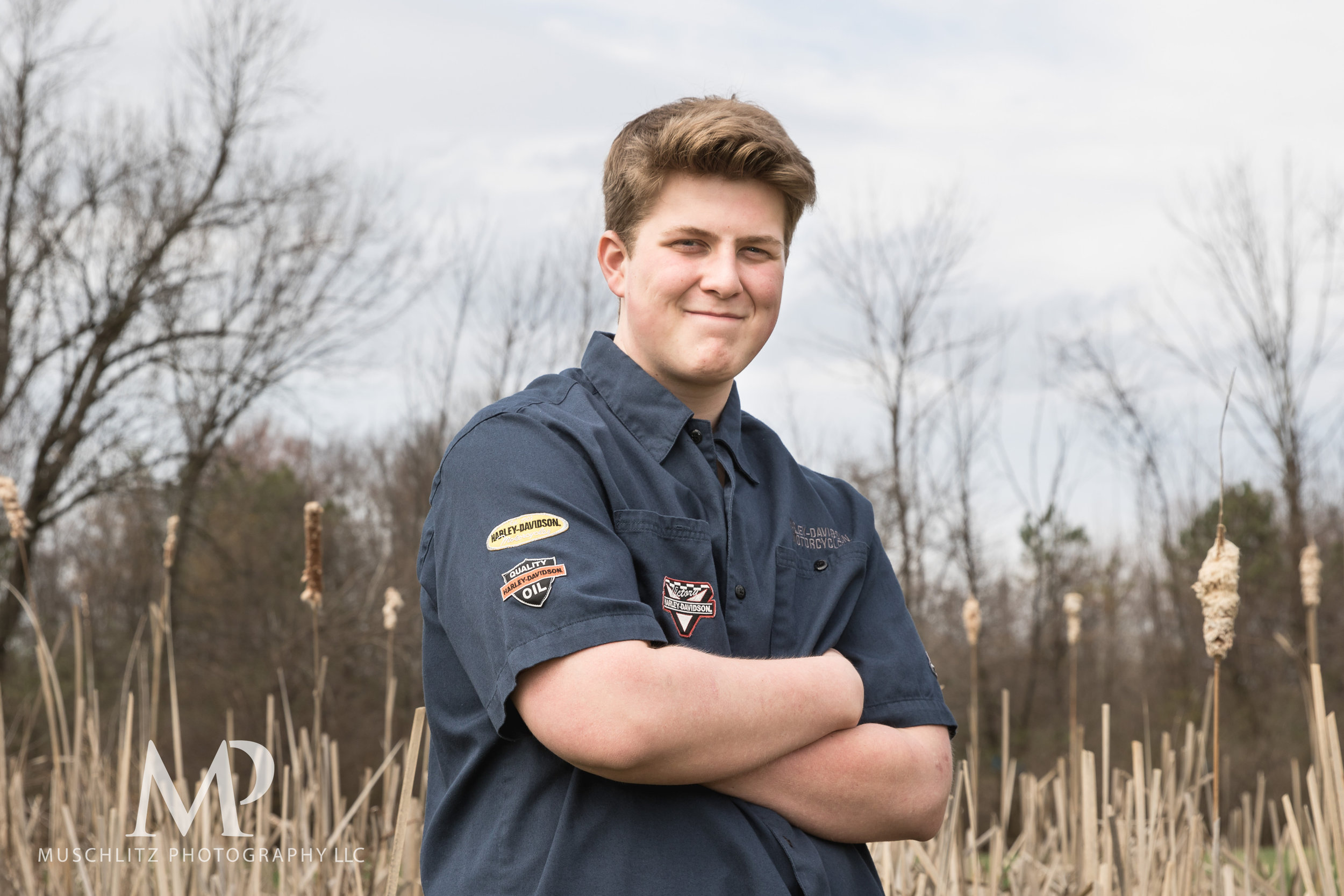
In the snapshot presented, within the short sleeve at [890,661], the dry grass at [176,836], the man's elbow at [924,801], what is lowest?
the dry grass at [176,836]

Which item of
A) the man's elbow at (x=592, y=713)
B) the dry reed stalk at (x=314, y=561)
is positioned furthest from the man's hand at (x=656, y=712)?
the dry reed stalk at (x=314, y=561)

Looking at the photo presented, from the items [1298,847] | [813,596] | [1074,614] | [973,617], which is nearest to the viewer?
[813,596]

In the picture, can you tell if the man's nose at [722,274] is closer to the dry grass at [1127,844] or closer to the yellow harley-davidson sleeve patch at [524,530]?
the yellow harley-davidson sleeve patch at [524,530]

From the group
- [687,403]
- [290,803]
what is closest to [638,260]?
[687,403]

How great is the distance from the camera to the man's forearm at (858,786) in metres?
1.51

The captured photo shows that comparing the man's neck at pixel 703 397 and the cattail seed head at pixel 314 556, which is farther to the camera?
the cattail seed head at pixel 314 556

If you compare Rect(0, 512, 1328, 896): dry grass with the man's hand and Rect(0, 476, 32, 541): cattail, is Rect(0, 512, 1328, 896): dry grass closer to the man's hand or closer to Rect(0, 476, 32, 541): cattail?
Rect(0, 476, 32, 541): cattail

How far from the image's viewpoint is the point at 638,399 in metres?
1.72

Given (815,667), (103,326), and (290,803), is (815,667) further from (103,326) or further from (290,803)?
(103,326)

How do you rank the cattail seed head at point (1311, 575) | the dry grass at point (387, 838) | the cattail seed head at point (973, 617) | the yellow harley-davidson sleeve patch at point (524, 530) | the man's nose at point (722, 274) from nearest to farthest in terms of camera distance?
1. the yellow harley-davidson sleeve patch at point (524, 530)
2. the man's nose at point (722, 274)
3. the dry grass at point (387, 838)
4. the cattail seed head at point (1311, 575)
5. the cattail seed head at point (973, 617)

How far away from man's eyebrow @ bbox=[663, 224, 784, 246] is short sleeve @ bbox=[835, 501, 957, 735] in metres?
0.59

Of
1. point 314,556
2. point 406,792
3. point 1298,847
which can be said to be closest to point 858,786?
point 406,792

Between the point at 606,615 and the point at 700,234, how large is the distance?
0.63m
